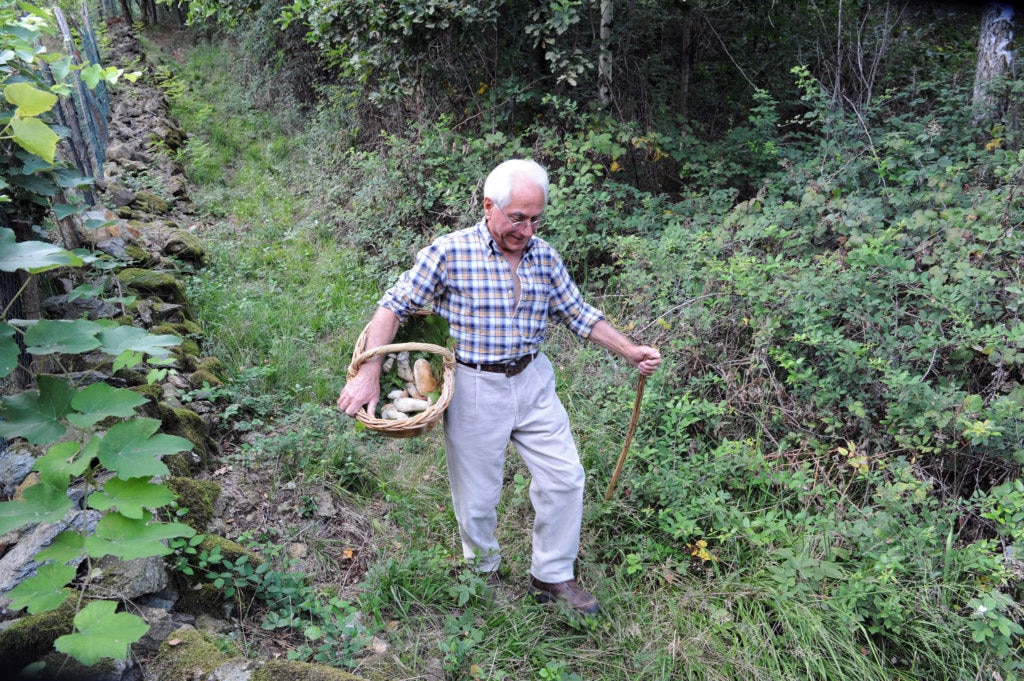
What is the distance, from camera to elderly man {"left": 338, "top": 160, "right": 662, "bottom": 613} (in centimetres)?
295

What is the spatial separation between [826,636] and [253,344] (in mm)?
3950

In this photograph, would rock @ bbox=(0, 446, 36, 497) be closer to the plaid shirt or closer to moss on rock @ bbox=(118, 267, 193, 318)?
the plaid shirt

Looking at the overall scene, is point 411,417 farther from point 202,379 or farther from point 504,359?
point 202,379

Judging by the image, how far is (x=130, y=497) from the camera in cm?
181

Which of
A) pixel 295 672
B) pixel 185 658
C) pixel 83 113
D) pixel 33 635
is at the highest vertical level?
pixel 83 113

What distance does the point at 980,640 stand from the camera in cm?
271

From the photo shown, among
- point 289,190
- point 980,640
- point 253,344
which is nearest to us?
point 980,640

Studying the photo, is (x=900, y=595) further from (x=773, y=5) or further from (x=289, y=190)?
(x=289, y=190)

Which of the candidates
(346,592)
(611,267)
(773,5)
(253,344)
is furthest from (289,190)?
(346,592)

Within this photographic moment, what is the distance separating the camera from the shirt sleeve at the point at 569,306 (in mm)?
3195

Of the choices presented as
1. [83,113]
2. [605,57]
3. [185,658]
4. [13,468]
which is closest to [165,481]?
[13,468]

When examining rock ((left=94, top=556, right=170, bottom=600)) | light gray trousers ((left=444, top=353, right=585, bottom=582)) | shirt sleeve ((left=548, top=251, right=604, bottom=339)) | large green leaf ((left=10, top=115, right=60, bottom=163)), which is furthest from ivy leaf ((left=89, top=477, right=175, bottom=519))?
shirt sleeve ((left=548, top=251, right=604, bottom=339))

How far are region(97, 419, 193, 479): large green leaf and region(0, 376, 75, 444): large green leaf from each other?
6.5 inches

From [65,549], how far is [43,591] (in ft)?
0.38
